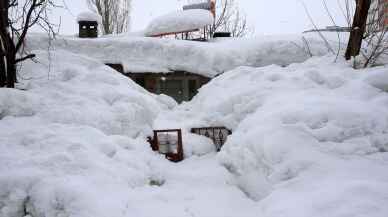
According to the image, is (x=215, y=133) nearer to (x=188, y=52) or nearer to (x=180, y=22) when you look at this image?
(x=188, y=52)

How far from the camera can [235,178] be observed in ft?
11.5

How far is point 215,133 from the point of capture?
4980mm

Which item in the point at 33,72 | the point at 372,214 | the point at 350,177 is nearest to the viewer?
the point at 372,214

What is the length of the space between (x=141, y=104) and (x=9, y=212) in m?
2.73

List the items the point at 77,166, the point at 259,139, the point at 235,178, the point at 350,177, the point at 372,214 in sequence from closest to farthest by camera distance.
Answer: the point at 372,214 → the point at 350,177 → the point at 77,166 → the point at 259,139 → the point at 235,178

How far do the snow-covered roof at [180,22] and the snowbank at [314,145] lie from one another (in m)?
7.11

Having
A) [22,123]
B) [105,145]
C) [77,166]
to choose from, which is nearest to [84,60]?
[22,123]

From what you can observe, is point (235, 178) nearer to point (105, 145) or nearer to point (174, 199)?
point (174, 199)

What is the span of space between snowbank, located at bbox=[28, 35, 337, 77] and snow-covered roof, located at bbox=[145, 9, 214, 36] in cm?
179

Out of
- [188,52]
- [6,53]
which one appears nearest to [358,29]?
[188,52]

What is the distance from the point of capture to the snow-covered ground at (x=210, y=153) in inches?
101

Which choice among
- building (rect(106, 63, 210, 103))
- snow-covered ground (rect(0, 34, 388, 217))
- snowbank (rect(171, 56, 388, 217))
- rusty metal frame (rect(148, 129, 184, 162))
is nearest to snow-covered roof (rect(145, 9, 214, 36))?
building (rect(106, 63, 210, 103))

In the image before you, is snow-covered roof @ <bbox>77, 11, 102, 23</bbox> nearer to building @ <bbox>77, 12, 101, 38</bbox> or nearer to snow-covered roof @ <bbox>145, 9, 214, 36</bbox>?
building @ <bbox>77, 12, 101, 38</bbox>

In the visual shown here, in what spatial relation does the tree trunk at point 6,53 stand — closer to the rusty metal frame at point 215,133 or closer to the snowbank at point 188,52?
the rusty metal frame at point 215,133
